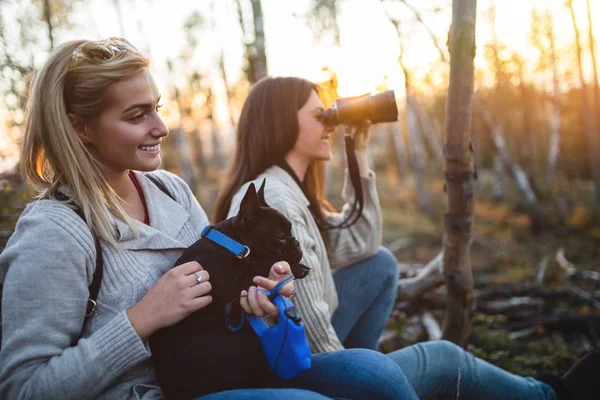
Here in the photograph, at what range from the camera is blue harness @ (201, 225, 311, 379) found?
1.42 metres

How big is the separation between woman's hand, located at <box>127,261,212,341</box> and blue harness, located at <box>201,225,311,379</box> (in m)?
0.14

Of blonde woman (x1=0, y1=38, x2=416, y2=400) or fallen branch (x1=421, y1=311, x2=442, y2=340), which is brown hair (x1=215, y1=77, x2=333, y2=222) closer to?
blonde woman (x1=0, y1=38, x2=416, y2=400)

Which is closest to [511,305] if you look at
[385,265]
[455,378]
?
[385,265]

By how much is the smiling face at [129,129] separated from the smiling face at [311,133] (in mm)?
956

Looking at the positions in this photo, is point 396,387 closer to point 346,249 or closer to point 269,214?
point 269,214

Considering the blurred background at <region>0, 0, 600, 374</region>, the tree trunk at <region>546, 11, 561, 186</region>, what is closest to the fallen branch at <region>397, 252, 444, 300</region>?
the blurred background at <region>0, 0, 600, 374</region>

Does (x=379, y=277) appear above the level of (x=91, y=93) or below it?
below

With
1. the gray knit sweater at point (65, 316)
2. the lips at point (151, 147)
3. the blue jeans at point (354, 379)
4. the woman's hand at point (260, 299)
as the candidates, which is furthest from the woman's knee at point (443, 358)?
the lips at point (151, 147)

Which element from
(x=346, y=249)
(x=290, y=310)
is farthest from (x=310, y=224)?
(x=290, y=310)

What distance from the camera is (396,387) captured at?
1565 millimetres

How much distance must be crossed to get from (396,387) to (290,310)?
1.73ft

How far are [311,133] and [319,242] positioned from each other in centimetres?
66

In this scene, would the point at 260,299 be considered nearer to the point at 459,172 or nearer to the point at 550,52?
the point at 459,172

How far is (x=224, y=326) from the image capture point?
1.52 metres
